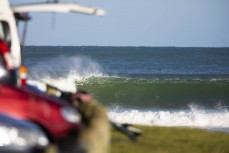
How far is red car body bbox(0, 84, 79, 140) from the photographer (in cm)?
756

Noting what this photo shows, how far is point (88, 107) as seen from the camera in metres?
9.88

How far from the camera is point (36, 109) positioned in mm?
7629

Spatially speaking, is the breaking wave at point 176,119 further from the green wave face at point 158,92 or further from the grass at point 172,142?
the grass at point 172,142

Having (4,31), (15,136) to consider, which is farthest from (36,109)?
(4,31)

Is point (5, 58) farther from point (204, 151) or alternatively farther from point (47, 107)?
point (204, 151)

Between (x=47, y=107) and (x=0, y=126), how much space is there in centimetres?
66

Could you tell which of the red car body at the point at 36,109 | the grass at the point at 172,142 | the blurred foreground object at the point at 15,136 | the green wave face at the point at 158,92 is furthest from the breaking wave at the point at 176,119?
the blurred foreground object at the point at 15,136

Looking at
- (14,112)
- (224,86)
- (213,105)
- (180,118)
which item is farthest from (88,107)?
(224,86)

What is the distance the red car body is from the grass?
99.4 inches

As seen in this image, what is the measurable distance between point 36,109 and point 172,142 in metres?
4.69

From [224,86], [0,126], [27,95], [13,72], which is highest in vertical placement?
[224,86]

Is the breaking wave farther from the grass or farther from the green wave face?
the grass

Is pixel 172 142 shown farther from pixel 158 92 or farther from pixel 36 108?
pixel 158 92

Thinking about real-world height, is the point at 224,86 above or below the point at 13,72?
above
